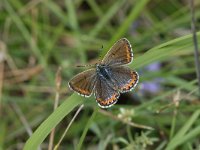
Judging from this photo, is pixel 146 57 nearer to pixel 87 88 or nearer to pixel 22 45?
pixel 87 88

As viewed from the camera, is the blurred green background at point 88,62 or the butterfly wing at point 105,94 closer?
the butterfly wing at point 105,94

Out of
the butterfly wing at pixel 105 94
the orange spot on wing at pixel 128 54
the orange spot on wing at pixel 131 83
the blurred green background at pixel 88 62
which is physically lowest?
Result: the blurred green background at pixel 88 62

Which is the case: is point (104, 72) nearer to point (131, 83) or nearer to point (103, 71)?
point (103, 71)

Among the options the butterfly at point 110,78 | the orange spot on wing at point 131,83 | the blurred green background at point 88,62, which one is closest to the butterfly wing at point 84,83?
the butterfly at point 110,78

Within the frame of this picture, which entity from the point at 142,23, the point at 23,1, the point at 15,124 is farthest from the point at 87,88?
the point at 23,1

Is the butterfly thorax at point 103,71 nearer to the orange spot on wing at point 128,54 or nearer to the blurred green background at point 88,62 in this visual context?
the orange spot on wing at point 128,54

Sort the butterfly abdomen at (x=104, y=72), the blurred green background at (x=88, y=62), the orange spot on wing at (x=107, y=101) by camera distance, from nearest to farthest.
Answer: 1. the orange spot on wing at (x=107, y=101)
2. the butterfly abdomen at (x=104, y=72)
3. the blurred green background at (x=88, y=62)

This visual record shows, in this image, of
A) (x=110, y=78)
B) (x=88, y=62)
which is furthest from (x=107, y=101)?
(x=88, y=62)

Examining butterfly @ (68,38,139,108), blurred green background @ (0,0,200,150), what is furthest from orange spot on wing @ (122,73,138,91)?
blurred green background @ (0,0,200,150)
